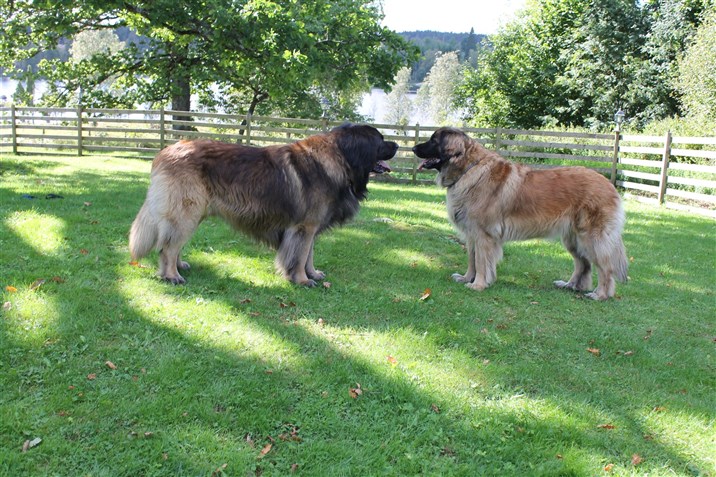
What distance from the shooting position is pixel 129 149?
723 inches

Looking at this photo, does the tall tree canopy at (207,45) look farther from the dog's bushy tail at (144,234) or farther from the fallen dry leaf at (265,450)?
the fallen dry leaf at (265,450)

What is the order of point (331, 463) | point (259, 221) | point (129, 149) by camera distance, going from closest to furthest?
point (331, 463) → point (259, 221) → point (129, 149)

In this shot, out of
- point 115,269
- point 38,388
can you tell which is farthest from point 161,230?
point 38,388

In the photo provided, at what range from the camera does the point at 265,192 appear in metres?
5.27

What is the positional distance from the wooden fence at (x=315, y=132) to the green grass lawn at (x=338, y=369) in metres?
8.99

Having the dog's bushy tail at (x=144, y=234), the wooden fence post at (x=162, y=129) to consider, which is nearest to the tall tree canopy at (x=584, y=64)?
the wooden fence post at (x=162, y=129)

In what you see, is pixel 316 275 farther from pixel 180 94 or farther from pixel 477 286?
pixel 180 94

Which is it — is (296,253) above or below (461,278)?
above

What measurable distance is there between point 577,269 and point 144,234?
478 centimetres

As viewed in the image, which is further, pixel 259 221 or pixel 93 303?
pixel 259 221

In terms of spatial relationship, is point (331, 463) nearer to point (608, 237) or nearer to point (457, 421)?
point (457, 421)

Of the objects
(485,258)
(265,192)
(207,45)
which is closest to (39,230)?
(265,192)

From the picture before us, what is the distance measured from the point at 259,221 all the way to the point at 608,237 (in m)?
3.73

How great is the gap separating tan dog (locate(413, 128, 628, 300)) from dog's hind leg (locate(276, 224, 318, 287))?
5.55 ft
